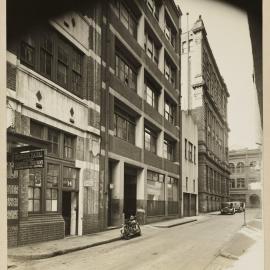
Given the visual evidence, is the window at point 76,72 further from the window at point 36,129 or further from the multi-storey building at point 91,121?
the window at point 36,129

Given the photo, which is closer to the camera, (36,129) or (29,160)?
(29,160)

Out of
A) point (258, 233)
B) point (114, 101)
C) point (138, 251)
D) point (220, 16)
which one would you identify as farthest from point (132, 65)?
point (258, 233)

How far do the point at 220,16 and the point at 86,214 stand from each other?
7.42 meters

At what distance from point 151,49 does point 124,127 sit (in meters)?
3.13

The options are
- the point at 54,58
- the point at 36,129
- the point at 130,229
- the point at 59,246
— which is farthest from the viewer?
the point at 130,229

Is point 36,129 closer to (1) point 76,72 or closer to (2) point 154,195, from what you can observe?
(1) point 76,72

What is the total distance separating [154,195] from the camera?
13.9 m

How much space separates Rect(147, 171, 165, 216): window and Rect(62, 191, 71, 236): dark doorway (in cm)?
383

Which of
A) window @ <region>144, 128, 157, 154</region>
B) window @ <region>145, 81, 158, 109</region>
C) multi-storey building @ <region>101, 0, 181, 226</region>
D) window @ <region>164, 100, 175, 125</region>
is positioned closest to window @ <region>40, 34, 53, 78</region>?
multi-storey building @ <region>101, 0, 181, 226</region>

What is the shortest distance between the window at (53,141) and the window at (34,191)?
67 centimetres

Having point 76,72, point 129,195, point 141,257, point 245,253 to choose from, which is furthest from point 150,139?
point 245,253

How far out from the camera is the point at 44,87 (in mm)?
8961

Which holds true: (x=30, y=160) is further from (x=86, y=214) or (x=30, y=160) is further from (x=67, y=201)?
(x=86, y=214)

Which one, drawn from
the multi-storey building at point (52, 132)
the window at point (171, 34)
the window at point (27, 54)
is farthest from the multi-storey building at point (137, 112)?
the window at point (27, 54)
